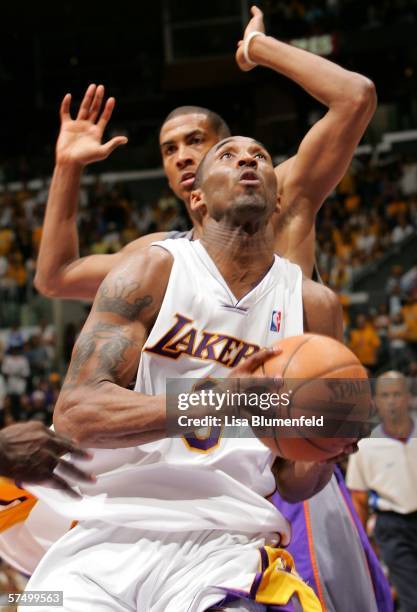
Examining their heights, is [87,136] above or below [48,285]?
above

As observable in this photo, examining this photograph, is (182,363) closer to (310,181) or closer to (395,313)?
(310,181)

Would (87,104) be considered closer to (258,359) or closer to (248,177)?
(248,177)

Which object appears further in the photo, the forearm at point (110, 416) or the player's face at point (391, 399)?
the player's face at point (391, 399)

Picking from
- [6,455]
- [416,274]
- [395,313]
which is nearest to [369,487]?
[6,455]

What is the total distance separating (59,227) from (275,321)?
1.39 metres

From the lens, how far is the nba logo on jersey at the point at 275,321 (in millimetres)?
2928

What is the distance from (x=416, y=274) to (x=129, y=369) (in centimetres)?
1051

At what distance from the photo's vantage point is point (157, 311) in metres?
2.84

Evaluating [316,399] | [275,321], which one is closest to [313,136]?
[275,321]

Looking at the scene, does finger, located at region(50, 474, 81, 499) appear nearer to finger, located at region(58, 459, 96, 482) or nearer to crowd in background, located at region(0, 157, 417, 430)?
finger, located at region(58, 459, 96, 482)

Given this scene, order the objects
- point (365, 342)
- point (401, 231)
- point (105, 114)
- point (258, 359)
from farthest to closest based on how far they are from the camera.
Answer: point (401, 231)
point (365, 342)
point (105, 114)
point (258, 359)

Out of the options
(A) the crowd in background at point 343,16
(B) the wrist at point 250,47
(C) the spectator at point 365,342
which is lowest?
(C) the spectator at point 365,342

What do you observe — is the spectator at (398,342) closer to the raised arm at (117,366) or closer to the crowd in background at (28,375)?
the crowd in background at (28,375)

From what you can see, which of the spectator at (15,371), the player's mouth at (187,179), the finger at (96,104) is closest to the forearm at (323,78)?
the player's mouth at (187,179)
